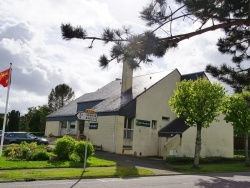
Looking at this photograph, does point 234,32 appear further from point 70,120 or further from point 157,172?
point 70,120

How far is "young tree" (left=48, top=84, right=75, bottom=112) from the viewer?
65.1 metres

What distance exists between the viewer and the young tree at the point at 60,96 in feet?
213

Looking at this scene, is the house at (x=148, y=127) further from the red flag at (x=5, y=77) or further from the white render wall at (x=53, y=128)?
the red flag at (x=5, y=77)

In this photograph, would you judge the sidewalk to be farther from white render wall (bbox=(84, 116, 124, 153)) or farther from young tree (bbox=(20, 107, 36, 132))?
young tree (bbox=(20, 107, 36, 132))

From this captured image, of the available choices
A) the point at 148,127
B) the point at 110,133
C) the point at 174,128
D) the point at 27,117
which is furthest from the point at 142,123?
the point at 27,117

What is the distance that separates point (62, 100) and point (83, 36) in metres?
58.3

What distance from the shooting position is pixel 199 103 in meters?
21.5

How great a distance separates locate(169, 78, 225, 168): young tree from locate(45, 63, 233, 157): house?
6.25 meters

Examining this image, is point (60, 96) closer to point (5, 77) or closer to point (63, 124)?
point (63, 124)

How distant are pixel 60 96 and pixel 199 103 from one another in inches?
1860

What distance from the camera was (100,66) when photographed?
8.82 metres

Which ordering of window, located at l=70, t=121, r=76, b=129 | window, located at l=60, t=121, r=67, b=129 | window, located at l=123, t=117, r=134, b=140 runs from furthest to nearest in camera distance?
window, located at l=60, t=121, r=67, b=129 < window, located at l=70, t=121, r=76, b=129 < window, located at l=123, t=117, r=134, b=140

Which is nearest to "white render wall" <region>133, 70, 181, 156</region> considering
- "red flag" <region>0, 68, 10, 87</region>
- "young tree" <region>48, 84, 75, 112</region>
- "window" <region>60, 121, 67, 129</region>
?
"window" <region>60, 121, 67, 129</region>

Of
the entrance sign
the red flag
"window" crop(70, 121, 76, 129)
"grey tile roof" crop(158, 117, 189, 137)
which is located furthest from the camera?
"window" crop(70, 121, 76, 129)
